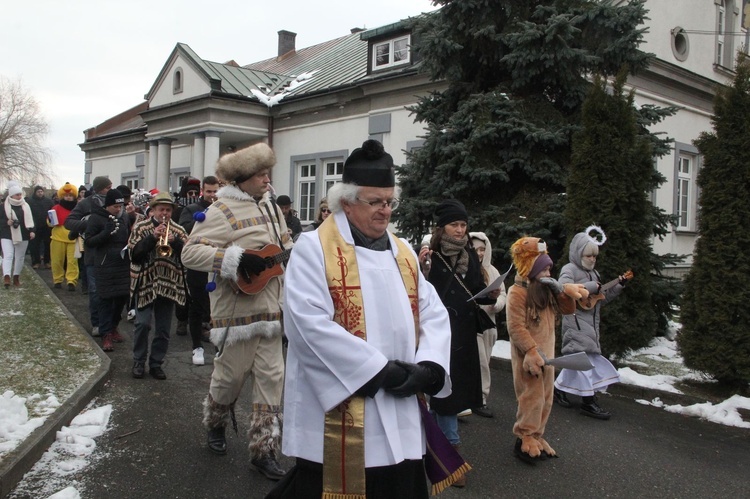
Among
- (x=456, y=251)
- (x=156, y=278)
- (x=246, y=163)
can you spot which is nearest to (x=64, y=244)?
(x=156, y=278)

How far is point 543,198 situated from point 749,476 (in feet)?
18.1

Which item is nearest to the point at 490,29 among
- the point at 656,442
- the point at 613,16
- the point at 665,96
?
the point at 613,16

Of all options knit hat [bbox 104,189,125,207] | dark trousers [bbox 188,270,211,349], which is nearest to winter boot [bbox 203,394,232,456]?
dark trousers [bbox 188,270,211,349]

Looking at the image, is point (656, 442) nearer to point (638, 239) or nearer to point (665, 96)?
point (638, 239)

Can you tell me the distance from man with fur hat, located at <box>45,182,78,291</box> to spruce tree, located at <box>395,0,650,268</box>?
21.0 ft

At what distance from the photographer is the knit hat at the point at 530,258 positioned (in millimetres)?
5125

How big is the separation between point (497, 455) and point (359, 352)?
314cm

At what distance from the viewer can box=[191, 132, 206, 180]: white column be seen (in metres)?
22.8

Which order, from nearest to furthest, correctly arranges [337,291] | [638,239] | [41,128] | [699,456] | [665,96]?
[337,291]
[699,456]
[638,239]
[665,96]
[41,128]

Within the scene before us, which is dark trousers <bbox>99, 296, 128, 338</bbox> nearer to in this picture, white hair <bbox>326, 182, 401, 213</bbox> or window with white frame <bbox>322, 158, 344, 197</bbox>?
white hair <bbox>326, 182, 401, 213</bbox>

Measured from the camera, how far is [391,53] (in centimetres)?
1953

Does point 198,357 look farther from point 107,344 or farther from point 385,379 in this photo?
point 385,379

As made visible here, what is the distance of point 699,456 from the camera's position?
18.2 feet

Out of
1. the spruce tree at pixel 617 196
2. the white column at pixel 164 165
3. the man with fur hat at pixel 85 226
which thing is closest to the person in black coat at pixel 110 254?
the man with fur hat at pixel 85 226
